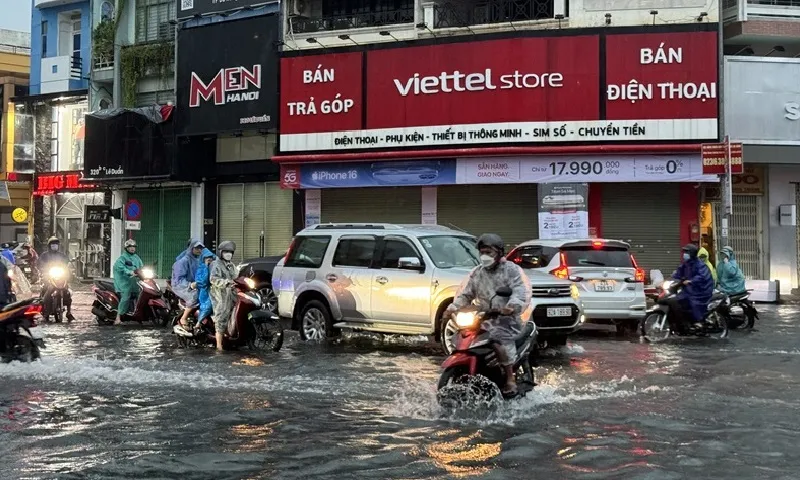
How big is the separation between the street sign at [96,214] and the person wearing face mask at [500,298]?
26.2m

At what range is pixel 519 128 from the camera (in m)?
24.0

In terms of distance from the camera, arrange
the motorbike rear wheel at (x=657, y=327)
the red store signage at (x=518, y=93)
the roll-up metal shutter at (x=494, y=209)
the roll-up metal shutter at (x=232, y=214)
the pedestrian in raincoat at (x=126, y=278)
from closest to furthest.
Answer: the motorbike rear wheel at (x=657, y=327) < the pedestrian in raincoat at (x=126, y=278) < the red store signage at (x=518, y=93) < the roll-up metal shutter at (x=494, y=209) < the roll-up metal shutter at (x=232, y=214)

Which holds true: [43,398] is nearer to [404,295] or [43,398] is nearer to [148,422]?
[148,422]

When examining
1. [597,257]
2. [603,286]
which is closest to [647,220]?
[597,257]

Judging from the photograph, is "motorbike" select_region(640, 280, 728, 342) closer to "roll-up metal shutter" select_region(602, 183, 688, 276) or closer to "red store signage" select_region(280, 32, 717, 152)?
"roll-up metal shutter" select_region(602, 183, 688, 276)

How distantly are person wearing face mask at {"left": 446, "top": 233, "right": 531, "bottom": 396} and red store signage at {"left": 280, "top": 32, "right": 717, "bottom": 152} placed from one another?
16.1 metres

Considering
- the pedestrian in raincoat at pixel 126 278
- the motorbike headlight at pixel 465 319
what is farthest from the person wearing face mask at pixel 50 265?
the motorbike headlight at pixel 465 319

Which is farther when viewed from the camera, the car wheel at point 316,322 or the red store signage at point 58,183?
the red store signage at point 58,183

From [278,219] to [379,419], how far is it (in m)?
22.0

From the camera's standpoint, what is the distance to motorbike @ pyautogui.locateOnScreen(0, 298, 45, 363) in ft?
34.8

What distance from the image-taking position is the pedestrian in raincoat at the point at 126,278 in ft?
56.7

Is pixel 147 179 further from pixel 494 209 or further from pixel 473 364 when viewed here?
pixel 473 364

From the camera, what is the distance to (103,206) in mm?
31969

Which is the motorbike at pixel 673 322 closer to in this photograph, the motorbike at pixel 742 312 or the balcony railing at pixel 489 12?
the motorbike at pixel 742 312
